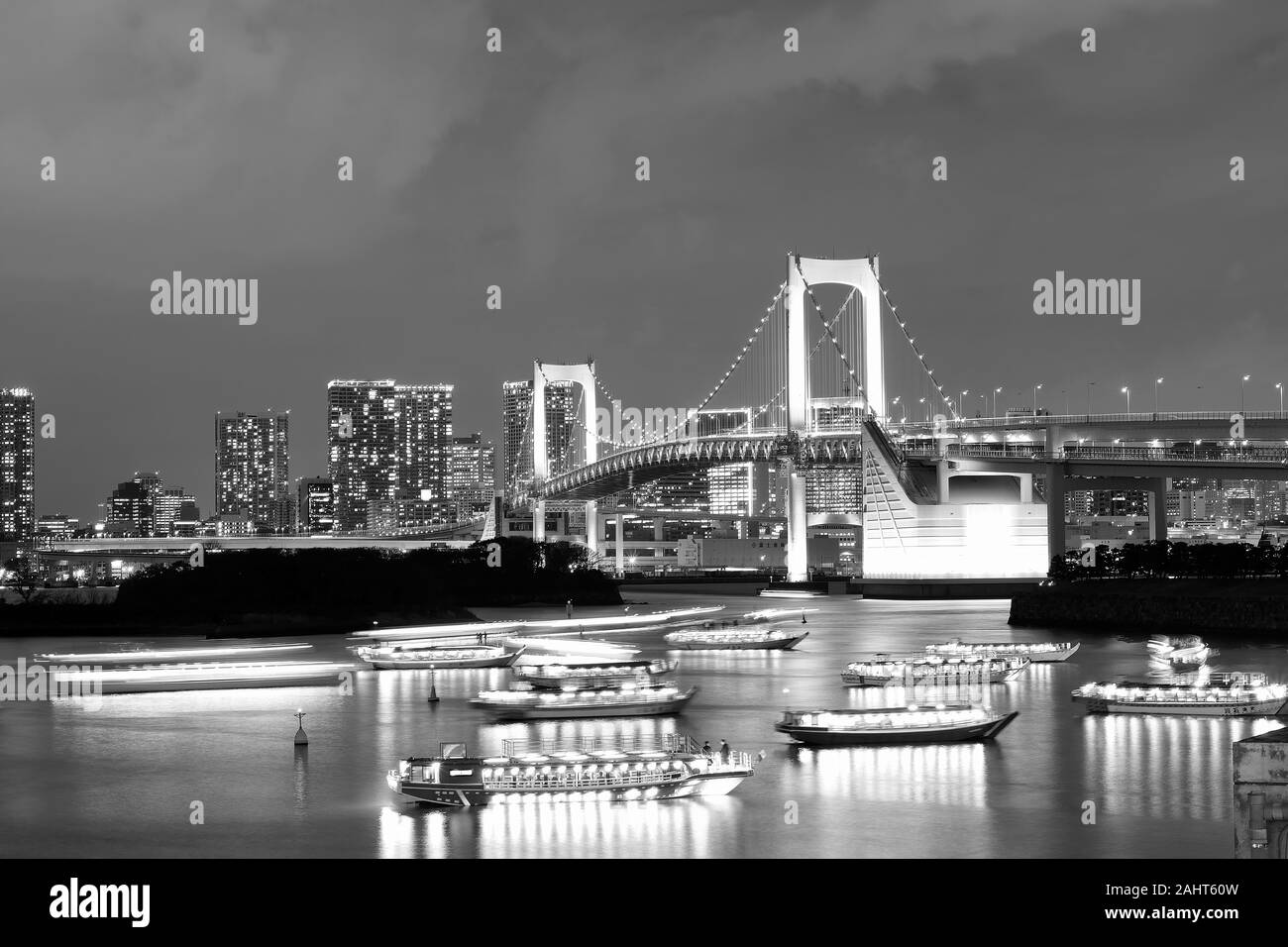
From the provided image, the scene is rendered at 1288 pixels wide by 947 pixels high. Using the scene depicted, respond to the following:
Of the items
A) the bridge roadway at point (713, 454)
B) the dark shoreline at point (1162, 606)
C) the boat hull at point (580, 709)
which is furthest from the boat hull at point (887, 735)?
the bridge roadway at point (713, 454)

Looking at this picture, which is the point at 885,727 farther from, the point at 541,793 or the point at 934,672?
the point at 934,672

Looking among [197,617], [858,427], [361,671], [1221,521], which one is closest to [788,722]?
[361,671]

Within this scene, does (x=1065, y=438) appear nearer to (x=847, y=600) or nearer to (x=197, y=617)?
(x=847, y=600)

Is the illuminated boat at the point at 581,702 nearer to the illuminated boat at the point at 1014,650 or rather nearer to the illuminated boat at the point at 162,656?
the illuminated boat at the point at 1014,650

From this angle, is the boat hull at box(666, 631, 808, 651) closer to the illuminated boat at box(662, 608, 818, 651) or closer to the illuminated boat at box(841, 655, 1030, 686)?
the illuminated boat at box(662, 608, 818, 651)

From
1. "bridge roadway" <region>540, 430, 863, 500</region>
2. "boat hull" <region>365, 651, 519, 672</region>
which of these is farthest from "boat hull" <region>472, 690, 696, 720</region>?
"bridge roadway" <region>540, 430, 863, 500</region>

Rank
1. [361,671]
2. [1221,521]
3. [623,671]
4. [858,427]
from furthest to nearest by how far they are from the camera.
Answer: [1221,521], [858,427], [361,671], [623,671]
